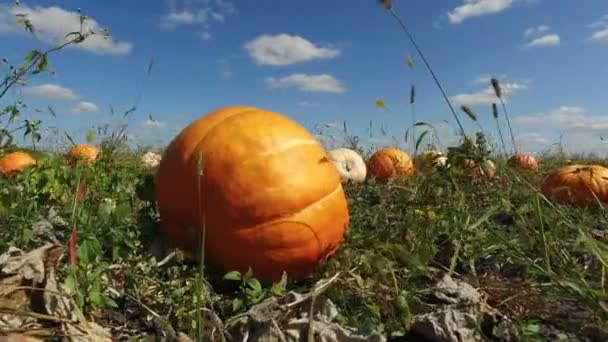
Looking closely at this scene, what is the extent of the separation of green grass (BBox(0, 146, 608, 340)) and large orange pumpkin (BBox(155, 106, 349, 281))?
8 cm

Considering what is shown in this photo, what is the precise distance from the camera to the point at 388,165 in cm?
697

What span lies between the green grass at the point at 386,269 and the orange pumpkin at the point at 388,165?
335 centimetres

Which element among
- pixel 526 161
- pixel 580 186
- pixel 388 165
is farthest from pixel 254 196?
pixel 526 161

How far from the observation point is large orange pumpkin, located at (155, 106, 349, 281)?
8.43 feet

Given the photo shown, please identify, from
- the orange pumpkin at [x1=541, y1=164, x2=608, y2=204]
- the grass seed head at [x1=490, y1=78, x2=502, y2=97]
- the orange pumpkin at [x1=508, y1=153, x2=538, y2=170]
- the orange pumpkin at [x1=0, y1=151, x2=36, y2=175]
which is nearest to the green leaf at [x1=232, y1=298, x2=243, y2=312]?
the grass seed head at [x1=490, y1=78, x2=502, y2=97]

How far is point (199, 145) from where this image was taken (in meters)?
2.69

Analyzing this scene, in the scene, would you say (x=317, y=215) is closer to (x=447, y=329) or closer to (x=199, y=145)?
(x=199, y=145)

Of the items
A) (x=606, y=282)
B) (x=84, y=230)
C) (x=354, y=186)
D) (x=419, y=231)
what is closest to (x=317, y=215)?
(x=419, y=231)

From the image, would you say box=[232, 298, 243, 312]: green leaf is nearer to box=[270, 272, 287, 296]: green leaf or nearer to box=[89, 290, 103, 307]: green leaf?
box=[270, 272, 287, 296]: green leaf

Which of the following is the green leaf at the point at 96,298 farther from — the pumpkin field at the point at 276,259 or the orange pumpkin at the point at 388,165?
the orange pumpkin at the point at 388,165

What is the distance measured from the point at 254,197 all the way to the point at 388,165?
4558 mm

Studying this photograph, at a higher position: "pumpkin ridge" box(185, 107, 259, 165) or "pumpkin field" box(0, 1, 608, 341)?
"pumpkin ridge" box(185, 107, 259, 165)

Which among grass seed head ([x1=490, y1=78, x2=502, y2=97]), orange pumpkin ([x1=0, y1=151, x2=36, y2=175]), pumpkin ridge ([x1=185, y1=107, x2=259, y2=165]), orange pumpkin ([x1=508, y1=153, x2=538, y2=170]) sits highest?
grass seed head ([x1=490, y1=78, x2=502, y2=97])

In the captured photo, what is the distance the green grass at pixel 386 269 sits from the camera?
213 cm
